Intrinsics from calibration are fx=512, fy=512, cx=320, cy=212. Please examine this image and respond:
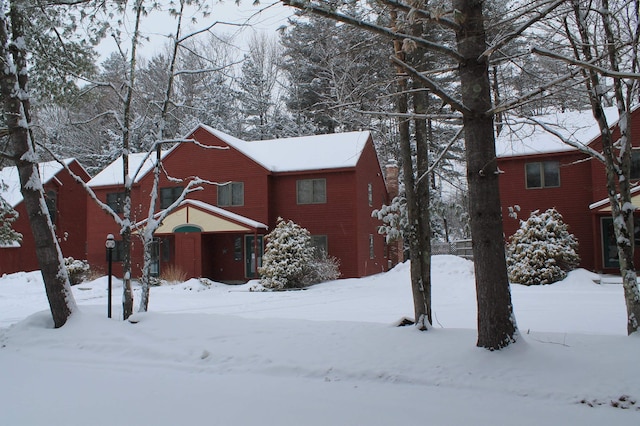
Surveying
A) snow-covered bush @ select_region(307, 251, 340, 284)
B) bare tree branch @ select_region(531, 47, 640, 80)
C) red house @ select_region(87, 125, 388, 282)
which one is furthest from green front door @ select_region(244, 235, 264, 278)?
bare tree branch @ select_region(531, 47, 640, 80)

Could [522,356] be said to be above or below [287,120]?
below

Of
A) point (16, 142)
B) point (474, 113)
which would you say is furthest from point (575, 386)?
point (16, 142)

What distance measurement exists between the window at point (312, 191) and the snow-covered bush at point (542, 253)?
8.42 meters

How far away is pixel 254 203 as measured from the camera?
2306cm

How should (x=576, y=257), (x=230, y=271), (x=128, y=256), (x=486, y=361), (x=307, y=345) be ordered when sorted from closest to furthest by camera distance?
(x=486, y=361), (x=307, y=345), (x=128, y=256), (x=576, y=257), (x=230, y=271)

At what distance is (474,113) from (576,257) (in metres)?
13.8

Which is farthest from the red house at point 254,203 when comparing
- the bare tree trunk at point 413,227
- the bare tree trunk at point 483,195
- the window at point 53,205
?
the bare tree trunk at point 483,195

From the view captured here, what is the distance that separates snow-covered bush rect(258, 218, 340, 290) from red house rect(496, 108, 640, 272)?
8.17 metres

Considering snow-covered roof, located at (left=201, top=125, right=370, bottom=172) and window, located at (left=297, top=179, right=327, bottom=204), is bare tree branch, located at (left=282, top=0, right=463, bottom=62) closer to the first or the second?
snow-covered roof, located at (left=201, top=125, right=370, bottom=172)

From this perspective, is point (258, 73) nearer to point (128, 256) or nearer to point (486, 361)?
point (128, 256)

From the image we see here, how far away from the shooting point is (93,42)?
9812 millimetres

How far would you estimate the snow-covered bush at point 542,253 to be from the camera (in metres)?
16.9

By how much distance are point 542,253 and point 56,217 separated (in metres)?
25.6

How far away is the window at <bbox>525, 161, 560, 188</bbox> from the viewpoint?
803 inches
